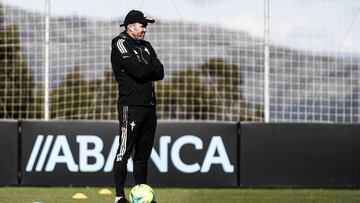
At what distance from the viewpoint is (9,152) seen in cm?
1133

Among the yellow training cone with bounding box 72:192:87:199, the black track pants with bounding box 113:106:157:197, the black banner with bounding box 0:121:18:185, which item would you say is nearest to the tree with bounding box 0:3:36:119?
the black banner with bounding box 0:121:18:185

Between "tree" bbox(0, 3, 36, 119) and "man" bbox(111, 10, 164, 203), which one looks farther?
"tree" bbox(0, 3, 36, 119)

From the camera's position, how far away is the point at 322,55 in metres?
11.6

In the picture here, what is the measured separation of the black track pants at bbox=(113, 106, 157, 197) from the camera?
25.5 feet

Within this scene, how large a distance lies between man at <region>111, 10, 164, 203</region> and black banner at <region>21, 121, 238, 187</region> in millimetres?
3490

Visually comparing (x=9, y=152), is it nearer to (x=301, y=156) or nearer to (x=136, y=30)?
(x=301, y=156)

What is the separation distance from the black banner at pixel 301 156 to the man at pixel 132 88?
12.1 ft

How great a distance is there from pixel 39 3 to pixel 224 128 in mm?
2992

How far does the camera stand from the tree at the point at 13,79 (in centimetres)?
1217

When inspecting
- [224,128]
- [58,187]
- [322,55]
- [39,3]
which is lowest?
[58,187]

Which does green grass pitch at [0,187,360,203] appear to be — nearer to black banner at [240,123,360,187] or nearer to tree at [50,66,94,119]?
black banner at [240,123,360,187]

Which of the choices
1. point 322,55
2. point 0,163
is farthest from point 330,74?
point 0,163

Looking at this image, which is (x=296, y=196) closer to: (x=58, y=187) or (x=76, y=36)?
(x=58, y=187)

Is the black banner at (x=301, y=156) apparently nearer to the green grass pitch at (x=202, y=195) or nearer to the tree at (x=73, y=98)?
the green grass pitch at (x=202, y=195)
